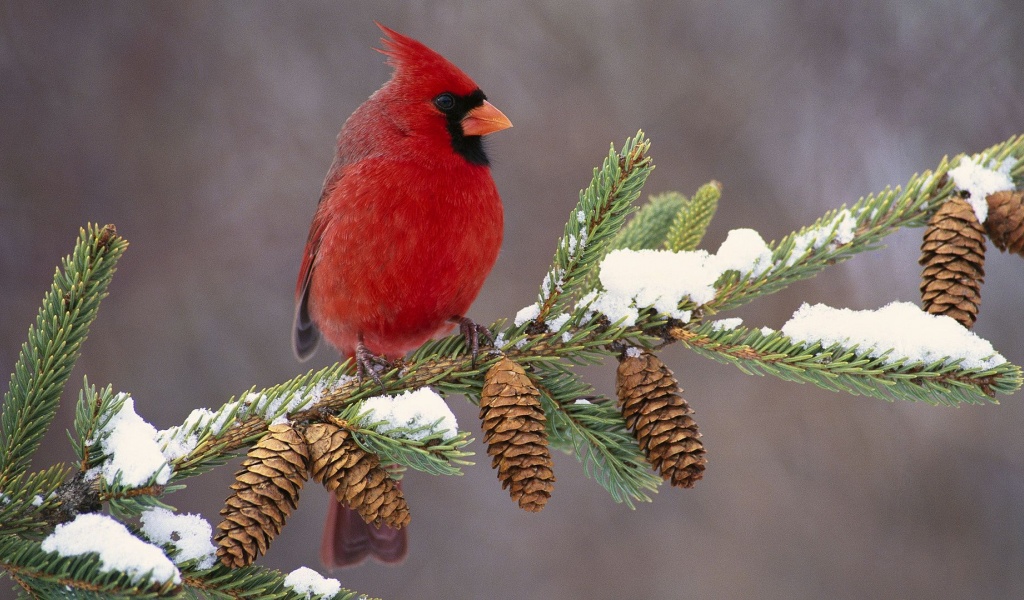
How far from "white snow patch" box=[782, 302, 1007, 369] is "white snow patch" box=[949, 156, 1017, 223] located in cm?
25

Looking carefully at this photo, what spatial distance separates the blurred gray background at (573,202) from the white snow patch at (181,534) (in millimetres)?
1618

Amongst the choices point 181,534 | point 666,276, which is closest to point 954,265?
point 666,276

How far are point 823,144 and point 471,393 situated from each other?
2.01m

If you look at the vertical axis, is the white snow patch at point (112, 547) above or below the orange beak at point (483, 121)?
below

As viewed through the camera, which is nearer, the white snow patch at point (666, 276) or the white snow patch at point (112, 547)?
the white snow patch at point (112, 547)

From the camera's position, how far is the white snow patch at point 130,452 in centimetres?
86

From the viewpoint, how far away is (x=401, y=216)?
4.85 feet

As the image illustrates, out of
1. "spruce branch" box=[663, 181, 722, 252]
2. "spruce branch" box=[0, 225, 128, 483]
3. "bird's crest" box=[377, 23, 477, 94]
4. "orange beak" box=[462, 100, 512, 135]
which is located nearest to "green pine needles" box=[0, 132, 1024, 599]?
"spruce branch" box=[0, 225, 128, 483]

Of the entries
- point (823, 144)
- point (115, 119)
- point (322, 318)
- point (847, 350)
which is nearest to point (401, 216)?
point (322, 318)

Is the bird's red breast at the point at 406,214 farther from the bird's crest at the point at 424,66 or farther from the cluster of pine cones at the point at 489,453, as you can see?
the cluster of pine cones at the point at 489,453

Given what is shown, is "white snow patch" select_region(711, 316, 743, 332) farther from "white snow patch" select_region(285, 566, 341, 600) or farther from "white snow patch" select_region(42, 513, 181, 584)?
"white snow patch" select_region(42, 513, 181, 584)

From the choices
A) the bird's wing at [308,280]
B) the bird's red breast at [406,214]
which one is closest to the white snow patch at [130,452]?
the bird's red breast at [406,214]

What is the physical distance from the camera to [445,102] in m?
1.70

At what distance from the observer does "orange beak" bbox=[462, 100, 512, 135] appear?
5.48 feet
